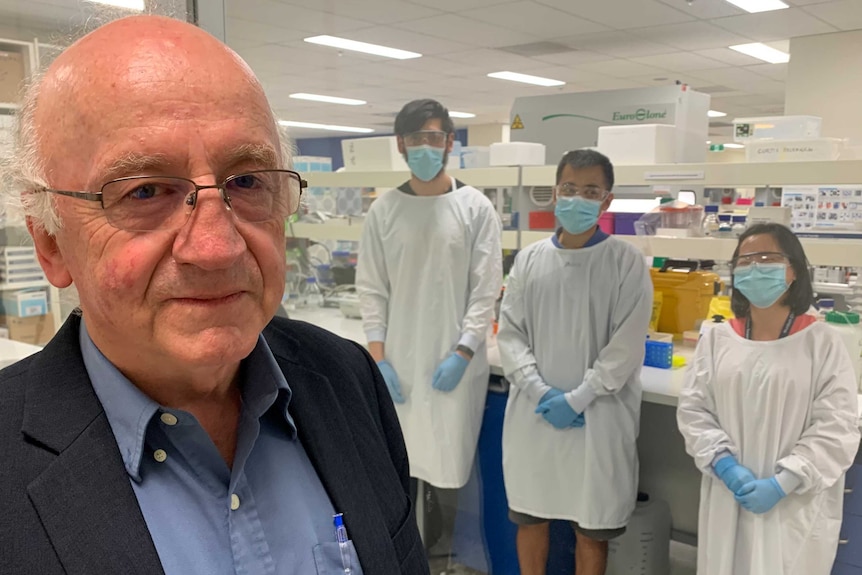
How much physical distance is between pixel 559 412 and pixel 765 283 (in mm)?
729

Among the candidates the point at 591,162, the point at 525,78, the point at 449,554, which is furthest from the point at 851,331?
the point at 525,78

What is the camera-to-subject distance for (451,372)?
2.43m

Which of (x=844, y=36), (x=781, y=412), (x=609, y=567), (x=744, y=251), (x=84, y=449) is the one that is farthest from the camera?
(x=844, y=36)

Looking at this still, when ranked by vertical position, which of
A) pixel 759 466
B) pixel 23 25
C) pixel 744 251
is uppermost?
pixel 23 25

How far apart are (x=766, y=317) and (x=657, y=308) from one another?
3.25 ft

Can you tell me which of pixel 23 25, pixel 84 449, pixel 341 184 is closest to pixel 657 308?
pixel 341 184

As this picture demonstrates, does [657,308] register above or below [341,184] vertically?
below

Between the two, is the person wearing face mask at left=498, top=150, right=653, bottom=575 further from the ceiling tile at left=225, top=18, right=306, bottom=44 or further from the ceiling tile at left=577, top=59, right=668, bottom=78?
the ceiling tile at left=577, top=59, right=668, bottom=78

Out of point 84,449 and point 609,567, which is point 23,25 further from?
point 609,567

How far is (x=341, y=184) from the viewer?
10.9 feet

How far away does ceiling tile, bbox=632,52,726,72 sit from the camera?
627 cm

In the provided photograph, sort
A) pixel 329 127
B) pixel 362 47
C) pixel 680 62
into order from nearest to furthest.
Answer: pixel 362 47 → pixel 680 62 → pixel 329 127

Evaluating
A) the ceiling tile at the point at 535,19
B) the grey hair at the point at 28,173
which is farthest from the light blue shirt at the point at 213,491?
the ceiling tile at the point at 535,19

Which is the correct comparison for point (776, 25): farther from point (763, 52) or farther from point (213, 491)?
point (213, 491)
